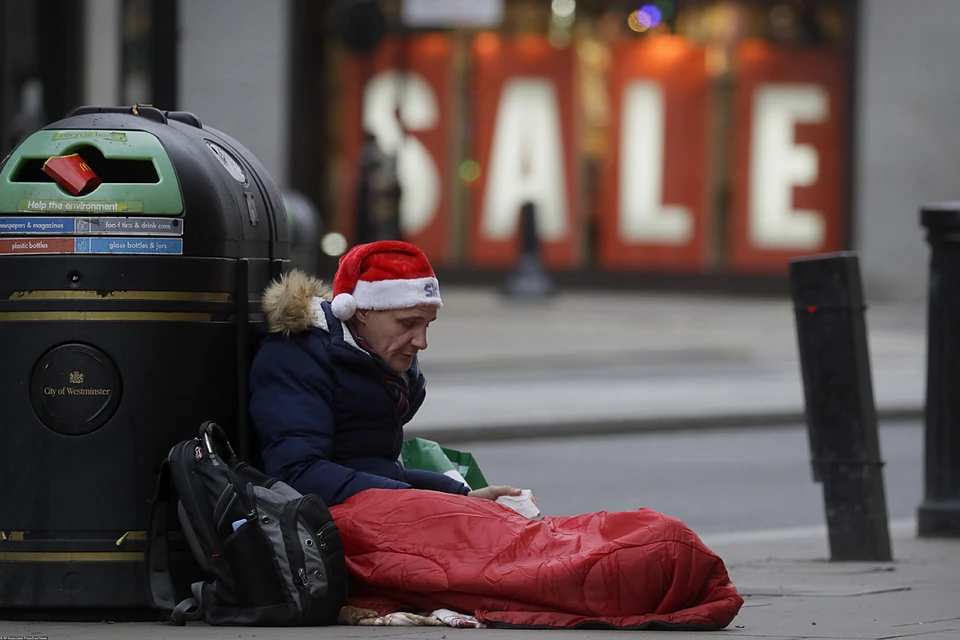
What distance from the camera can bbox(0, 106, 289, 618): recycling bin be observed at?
516 centimetres

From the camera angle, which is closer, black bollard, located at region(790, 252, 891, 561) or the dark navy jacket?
the dark navy jacket

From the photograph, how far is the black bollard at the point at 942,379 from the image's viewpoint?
784cm

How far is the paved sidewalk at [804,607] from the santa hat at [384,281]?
924 millimetres

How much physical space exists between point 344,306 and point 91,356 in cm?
72

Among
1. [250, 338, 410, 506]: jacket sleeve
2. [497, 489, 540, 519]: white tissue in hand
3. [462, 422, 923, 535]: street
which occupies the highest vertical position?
[250, 338, 410, 506]: jacket sleeve

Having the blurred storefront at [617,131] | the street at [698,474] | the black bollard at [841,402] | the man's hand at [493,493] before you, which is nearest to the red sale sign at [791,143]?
the blurred storefront at [617,131]

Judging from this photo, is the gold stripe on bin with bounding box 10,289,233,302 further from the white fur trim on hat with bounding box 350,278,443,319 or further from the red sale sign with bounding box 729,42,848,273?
the red sale sign with bounding box 729,42,848,273

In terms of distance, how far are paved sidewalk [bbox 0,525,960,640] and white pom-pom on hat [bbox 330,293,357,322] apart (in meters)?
0.89

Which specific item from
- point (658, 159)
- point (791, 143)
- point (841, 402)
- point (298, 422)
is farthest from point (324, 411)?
point (791, 143)

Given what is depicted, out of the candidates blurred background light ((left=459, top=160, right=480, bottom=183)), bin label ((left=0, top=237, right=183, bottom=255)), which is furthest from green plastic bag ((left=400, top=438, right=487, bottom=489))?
blurred background light ((left=459, top=160, right=480, bottom=183))

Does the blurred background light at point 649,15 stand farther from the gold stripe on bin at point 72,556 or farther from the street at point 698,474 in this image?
the gold stripe on bin at point 72,556

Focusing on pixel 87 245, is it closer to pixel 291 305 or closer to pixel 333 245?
pixel 291 305

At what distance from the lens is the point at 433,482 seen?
18.6ft

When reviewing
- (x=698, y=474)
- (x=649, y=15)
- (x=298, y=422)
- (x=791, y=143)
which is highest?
(x=649, y=15)
